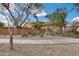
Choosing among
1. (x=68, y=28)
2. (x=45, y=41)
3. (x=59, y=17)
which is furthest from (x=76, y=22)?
(x=45, y=41)

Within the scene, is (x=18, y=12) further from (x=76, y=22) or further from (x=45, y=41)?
(x=76, y=22)

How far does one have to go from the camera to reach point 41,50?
6.05 meters

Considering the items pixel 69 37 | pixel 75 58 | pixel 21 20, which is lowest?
pixel 75 58

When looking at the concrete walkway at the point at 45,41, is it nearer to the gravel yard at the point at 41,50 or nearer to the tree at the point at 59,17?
the gravel yard at the point at 41,50

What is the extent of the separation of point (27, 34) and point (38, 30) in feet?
0.85

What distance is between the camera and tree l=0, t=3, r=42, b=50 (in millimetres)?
6051

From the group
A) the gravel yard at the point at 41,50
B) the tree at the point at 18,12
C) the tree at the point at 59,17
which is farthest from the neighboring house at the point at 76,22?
the tree at the point at 18,12

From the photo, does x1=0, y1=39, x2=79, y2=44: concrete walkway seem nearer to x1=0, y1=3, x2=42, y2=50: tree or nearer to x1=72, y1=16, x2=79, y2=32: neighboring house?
x1=0, y1=3, x2=42, y2=50: tree

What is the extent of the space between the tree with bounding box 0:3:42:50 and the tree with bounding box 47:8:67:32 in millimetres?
327

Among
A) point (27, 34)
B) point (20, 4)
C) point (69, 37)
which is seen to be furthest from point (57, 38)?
point (20, 4)

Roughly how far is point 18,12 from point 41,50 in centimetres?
98

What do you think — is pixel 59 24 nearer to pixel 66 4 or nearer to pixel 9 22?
pixel 66 4

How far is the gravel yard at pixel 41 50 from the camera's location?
5.88 m

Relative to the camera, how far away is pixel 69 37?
20.0ft
